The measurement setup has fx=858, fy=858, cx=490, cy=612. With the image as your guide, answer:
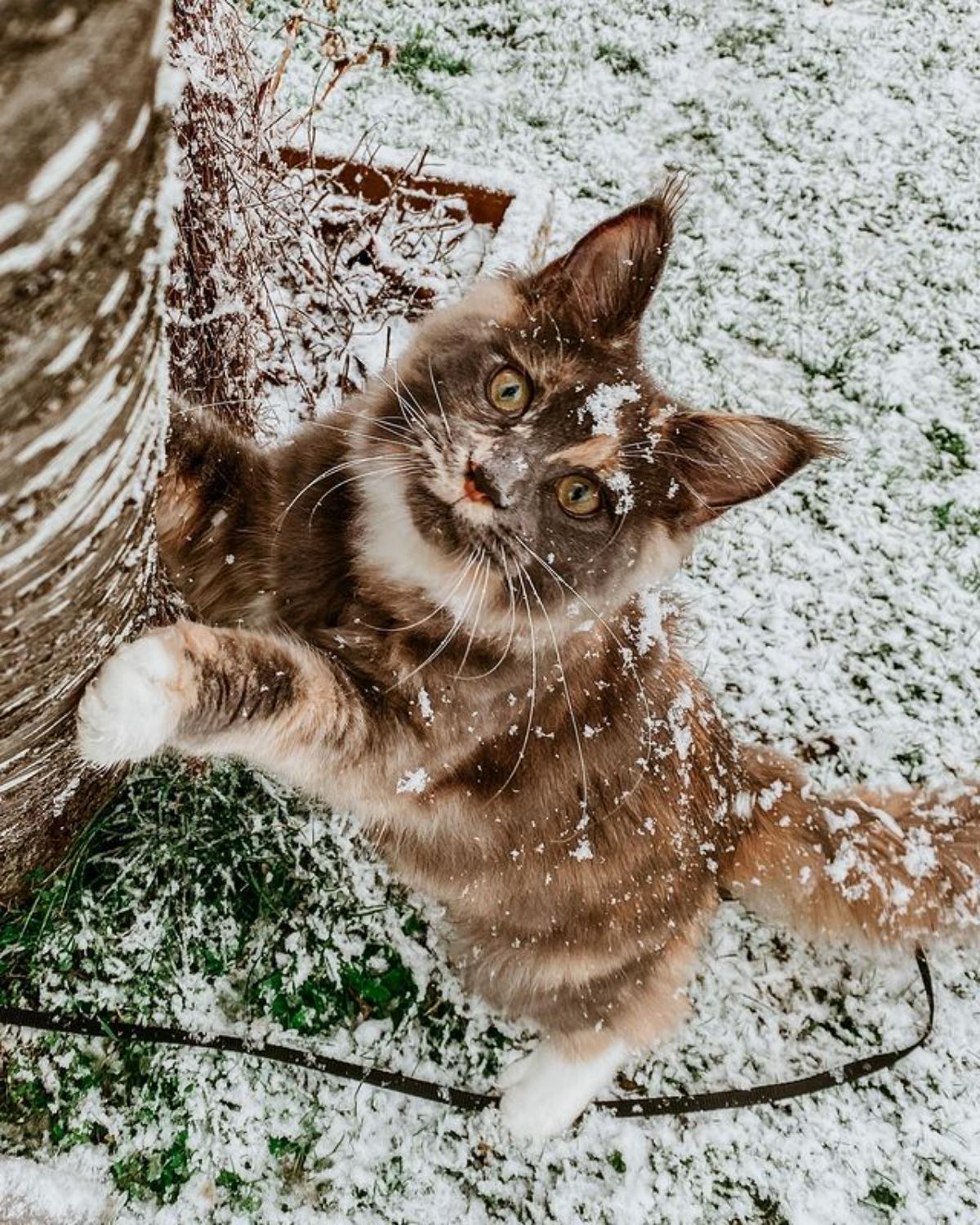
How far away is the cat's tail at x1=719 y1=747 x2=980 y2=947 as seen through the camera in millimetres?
2172

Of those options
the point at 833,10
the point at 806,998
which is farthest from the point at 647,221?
the point at 833,10

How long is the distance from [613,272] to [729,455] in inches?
19.7

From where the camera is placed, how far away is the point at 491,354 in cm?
192

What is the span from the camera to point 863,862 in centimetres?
218

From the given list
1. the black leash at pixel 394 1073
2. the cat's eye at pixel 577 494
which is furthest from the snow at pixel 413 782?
the black leash at pixel 394 1073

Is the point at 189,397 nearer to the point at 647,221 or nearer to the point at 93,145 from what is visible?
the point at 647,221

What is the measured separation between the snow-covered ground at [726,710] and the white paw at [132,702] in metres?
1.35

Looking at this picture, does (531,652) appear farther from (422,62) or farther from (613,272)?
(422,62)

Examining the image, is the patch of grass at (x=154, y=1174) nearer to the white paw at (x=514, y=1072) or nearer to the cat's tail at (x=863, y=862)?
the white paw at (x=514, y=1072)

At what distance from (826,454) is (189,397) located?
1.55 metres

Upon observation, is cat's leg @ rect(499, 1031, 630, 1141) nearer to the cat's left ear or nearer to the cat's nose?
the cat's nose

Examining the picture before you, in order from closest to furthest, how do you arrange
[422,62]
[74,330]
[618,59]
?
[74,330]
[422,62]
[618,59]

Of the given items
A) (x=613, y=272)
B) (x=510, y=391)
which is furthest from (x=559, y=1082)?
(x=613, y=272)

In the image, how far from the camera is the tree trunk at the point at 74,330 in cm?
54
